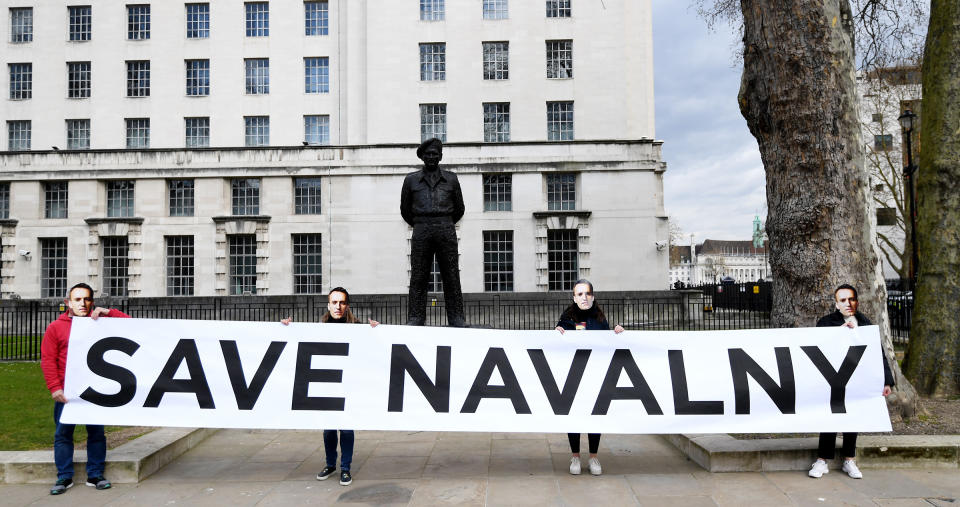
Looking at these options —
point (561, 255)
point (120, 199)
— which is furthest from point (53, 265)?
point (561, 255)

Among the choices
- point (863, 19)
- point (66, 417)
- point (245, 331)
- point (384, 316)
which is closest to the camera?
point (66, 417)

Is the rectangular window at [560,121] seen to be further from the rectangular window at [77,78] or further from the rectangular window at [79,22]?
the rectangular window at [79,22]

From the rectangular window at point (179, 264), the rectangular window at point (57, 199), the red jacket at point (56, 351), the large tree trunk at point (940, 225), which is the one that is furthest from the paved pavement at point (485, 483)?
the rectangular window at point (57, 199)

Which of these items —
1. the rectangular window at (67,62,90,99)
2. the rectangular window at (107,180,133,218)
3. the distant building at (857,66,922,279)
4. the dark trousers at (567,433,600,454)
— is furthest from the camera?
the rectangular window at (67,62,90,99)

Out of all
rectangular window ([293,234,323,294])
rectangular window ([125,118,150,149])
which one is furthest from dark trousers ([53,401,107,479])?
rectangular window ([125,118,150,149])

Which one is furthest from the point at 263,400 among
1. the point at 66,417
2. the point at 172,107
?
the point at 172,107

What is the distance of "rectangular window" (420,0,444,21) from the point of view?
3142 centimetres

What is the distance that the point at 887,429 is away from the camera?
20.0 feet

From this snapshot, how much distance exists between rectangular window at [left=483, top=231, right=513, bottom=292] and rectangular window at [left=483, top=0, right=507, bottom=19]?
457 inches

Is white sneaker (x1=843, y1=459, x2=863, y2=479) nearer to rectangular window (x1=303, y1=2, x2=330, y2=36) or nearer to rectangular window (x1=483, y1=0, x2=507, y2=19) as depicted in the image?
rectangular window (x1=483, y1=0, x2=507, y2=19)

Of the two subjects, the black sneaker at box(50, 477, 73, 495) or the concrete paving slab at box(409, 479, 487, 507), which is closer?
the concrete paving slab at box(409, 479, 487, 507)

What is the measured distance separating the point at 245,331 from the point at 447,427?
2.45 meters

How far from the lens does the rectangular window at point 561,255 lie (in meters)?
30.0

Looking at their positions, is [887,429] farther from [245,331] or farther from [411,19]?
[411,19]
